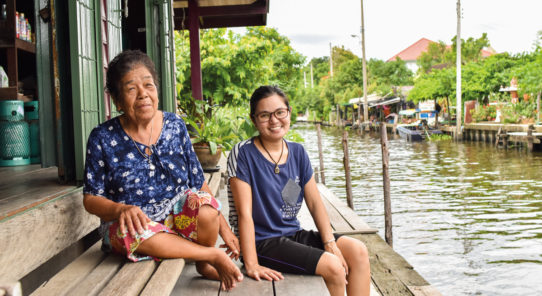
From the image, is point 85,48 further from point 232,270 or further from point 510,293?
point 510,293

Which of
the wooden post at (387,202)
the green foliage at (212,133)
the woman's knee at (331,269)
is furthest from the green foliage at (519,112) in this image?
the woman's knee at (331,269)

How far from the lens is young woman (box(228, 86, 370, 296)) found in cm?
242

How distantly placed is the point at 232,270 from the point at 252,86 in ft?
41.5

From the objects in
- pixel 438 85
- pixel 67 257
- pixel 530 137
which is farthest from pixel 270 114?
pixel 438 85

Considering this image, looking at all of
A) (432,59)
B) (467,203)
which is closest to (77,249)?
(467,203)

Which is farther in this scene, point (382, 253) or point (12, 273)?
point (382, 253)

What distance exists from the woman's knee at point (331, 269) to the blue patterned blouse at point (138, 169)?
707 mm

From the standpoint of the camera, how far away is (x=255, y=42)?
1430 cm

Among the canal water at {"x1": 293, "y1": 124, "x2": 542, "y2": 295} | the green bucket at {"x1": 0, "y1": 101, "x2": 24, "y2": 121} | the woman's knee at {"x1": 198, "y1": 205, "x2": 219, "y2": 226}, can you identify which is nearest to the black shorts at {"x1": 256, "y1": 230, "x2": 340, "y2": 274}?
the woman's knee at {"x1": 198, "y1": 205, "x2": 219, "y2": 226}

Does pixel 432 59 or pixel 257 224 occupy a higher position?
pixel 432 59

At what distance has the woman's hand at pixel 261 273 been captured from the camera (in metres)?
2.36

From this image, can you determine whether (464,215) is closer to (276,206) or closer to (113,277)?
(276,206)

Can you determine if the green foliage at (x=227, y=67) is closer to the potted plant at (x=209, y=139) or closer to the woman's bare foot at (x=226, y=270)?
the potted plant at (x=209, y=139)

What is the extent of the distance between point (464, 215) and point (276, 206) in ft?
24.4
